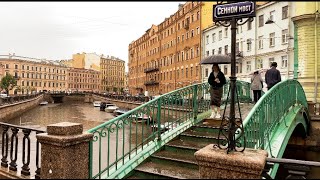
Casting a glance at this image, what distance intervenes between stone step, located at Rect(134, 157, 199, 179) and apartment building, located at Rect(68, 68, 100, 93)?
113124mm

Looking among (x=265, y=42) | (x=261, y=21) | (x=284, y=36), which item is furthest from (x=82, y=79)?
(x=284, y=36)

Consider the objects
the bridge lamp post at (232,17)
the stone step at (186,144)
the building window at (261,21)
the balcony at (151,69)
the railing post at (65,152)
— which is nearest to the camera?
the bridge lamp post at (232,17)

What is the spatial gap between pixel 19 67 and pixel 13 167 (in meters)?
91.0

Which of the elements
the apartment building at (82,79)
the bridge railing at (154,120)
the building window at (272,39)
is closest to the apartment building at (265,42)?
the building window at (272,39)

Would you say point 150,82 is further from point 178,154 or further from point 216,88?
point 178,154

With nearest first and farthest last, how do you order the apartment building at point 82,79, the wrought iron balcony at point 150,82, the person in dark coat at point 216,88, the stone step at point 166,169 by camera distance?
the stone step at point 166,169, the person in dark coat at point 216,88, the wrought iron balcony at point 150,82, the apartment building at point 82,79

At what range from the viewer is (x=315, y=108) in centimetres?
2062

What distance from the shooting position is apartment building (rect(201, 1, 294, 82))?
31.4m

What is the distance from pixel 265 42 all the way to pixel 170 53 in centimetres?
2827

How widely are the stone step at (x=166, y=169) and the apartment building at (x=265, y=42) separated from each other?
25.1m

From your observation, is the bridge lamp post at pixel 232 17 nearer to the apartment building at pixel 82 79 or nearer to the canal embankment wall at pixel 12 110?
the canal embankment wall at pixel 12 110

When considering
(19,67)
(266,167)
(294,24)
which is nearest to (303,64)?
(294,24)

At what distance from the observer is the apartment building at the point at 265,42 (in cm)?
3142

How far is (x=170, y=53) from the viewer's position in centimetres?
6122
